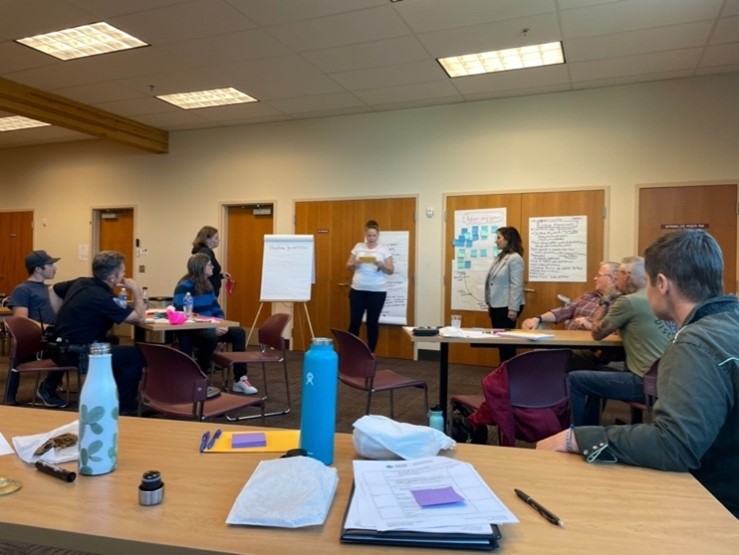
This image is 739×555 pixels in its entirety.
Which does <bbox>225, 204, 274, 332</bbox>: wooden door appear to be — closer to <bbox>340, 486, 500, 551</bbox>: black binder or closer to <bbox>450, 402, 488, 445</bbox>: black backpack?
<bbox>450, 402, 488, 445</bbox>: black backpack

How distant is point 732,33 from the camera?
4.13 meters

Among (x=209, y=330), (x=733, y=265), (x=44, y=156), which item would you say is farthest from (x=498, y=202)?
(x=44, y=156)

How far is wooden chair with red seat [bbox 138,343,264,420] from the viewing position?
2.38 metres

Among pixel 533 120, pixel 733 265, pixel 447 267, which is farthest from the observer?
pixel 447 267

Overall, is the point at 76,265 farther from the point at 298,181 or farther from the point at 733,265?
the point at 733,265

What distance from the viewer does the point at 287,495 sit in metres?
0.83

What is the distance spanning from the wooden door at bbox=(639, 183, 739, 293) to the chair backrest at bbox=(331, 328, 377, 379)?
3677mm

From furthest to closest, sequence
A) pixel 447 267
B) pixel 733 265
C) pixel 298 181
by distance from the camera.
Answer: pixel 298 181
pixel 447 267
pixel 733 265

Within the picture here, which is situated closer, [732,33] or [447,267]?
[732,33]

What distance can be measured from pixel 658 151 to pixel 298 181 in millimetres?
4158

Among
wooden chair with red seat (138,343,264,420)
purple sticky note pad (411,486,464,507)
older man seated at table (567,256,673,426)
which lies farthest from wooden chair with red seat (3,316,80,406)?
purple sticky note pad (411,486,464,507)

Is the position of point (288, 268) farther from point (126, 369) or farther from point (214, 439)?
point (214, 439)

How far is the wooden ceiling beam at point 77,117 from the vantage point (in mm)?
5527

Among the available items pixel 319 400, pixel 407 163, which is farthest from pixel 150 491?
pixel 407 163
